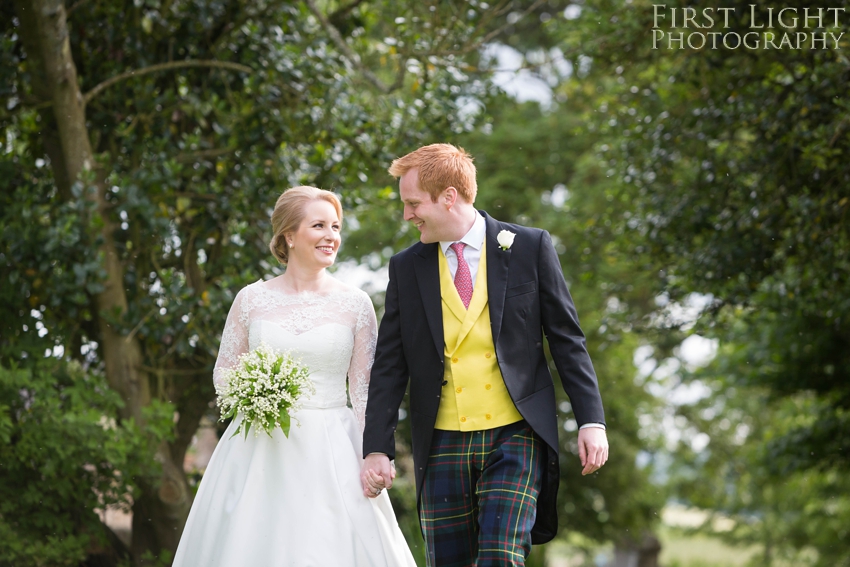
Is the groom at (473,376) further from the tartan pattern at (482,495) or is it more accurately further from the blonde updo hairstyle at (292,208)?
the blonde updo hairstyle at (292,208)

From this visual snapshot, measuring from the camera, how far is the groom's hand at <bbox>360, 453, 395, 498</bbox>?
367 cm

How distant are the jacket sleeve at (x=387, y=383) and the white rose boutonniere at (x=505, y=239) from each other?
1.63 feet

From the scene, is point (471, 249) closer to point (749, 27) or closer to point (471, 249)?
point (471, 249)

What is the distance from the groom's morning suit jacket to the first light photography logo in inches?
147

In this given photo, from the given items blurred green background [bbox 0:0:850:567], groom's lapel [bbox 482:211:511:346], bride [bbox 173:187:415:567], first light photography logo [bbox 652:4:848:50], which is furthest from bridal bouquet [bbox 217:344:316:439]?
first light photography logo [bbox 652:4:848:50]

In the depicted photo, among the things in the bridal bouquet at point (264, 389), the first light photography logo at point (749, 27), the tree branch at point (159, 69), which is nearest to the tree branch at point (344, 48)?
the tree branch at point (159, 69)

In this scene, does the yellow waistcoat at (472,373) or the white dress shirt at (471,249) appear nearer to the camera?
the yellow waistcoat at (472,373)

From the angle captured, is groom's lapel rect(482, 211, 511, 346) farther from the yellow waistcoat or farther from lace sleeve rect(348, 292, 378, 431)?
lace sleeve rect(348, 292, 378, 431)

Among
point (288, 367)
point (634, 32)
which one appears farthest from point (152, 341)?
point (634, 32)

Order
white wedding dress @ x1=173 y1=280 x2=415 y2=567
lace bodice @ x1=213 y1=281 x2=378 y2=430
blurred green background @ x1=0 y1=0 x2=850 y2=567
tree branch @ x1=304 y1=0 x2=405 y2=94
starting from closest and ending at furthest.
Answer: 1. white wedding dress @ x1=173 y1=280 x2=415 y2=567
2. lace bodice @ x1=213 y1=281 x2=378 y2=430
3. blurred green background @ x1=0 y1=0 x2=850 y2=567
4. tree branch @ x1=304 y1=0 x2=405 y2=94

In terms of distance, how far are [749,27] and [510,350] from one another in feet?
15.6

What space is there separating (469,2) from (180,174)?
2599 millimetres

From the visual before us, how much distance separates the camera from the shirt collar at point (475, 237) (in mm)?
3744

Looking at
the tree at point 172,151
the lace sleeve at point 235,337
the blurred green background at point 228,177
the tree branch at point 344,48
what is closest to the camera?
the lace sleeve at point 235,337
